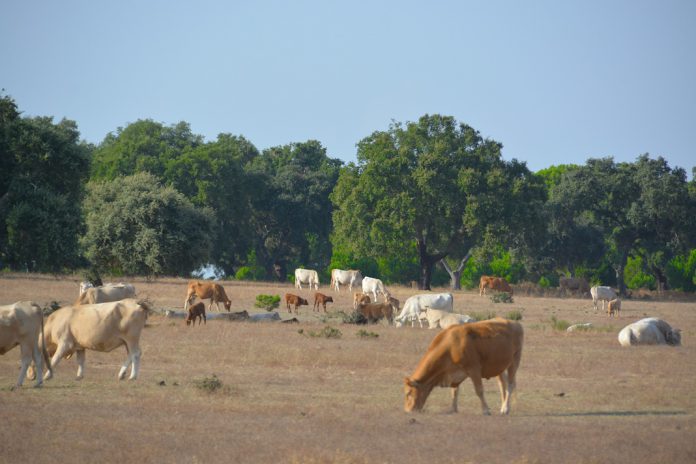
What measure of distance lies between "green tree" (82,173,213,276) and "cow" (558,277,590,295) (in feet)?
91.7

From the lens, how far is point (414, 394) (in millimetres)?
15250

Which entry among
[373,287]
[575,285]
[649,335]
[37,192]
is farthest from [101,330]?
[575,285]

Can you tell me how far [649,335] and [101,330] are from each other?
16328mm

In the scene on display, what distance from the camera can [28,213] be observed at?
3281 centimetres

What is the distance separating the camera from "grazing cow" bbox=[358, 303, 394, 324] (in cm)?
3369

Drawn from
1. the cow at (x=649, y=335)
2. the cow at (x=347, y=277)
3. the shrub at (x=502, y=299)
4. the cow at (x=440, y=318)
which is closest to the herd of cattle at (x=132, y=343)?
the cow at (x=649, y=335)

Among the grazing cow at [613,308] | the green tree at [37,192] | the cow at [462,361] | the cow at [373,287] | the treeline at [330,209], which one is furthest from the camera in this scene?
the cow at [373,287]

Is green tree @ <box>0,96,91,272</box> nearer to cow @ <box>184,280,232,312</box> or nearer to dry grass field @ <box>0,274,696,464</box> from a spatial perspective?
cow @ <box>184,280,232,312</box>

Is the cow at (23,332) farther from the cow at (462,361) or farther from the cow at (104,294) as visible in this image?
the cow at (104,294)

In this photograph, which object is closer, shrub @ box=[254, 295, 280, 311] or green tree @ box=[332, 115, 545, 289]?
shrub @ box=[254, 295, 280, 311]

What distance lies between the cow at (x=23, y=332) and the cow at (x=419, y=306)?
1674 centimetres

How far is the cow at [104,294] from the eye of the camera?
30.2m

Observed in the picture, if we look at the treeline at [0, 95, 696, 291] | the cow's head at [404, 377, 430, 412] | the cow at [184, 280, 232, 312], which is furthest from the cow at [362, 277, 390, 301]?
the cow's head at [404, 377, 430, 412]

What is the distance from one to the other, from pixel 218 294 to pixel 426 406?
20822 mm
